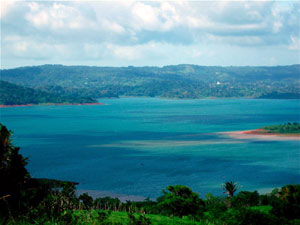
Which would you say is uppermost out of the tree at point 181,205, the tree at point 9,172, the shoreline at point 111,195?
the tree at point 9,172

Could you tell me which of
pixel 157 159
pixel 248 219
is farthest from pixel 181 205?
pixel 157 159

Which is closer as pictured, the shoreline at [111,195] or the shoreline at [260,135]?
Result: the shoreline at [111,195]

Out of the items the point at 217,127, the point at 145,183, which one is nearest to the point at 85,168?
the point at 145,183

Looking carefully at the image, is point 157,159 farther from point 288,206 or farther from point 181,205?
point 288,206

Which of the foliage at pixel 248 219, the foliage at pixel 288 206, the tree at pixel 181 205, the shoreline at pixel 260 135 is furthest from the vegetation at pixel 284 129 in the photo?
the foliage at pixel 248 219

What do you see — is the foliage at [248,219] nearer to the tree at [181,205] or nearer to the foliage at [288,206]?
the foliage at [288,206]

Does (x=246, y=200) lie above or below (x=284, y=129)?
below

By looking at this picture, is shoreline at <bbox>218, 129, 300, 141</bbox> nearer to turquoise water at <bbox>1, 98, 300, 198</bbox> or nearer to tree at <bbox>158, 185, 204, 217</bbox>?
turquoise water at <bbox>1, 98, 300, 198</bbox>

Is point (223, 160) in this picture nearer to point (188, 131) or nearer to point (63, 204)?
point (188, 131)
